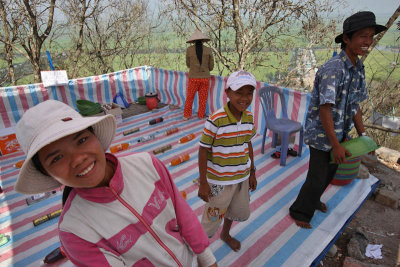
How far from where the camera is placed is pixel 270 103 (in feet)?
13.4

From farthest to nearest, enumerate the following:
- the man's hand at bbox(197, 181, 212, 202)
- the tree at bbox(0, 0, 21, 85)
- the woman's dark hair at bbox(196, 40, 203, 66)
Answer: the tree at bbox(0, 0, 21, 85) → the woman's dark hair at bbox(196, 40, 203, 66) → the man's hand at bbox(197, 181, 212, 202)

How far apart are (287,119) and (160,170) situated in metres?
3.33

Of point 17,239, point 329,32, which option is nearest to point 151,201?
point 17,239

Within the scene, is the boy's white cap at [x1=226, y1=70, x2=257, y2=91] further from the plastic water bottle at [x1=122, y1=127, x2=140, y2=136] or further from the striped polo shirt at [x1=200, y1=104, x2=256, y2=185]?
the plastic water bottle at [x1=122, y1=127, x2=140, y2=136]

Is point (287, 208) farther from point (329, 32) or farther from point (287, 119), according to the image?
point (329, 32)

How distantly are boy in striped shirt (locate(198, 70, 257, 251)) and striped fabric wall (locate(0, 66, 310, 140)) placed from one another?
244 centimetres

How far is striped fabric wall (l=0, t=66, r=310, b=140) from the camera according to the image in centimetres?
473

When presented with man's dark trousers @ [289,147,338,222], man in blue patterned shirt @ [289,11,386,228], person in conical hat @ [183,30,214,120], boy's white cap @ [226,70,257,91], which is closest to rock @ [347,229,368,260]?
man's dark trousers @ [289,147,338,222]

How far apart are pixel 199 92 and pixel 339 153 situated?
4.09 m

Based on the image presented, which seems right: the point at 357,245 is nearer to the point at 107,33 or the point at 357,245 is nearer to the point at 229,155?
the point at 229,155

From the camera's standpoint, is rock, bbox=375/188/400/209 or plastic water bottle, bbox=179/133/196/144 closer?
rock, bbox=375/188/400/209

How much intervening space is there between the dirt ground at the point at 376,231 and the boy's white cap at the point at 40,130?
110 inches

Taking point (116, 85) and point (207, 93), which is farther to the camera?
point (116, 85)

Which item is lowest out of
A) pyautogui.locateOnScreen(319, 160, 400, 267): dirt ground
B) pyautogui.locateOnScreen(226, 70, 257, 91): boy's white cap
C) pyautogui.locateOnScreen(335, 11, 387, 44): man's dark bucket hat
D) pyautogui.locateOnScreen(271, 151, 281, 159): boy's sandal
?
pyautogui.locateOnScreen(319, 160, 400, 267): dirt ground
